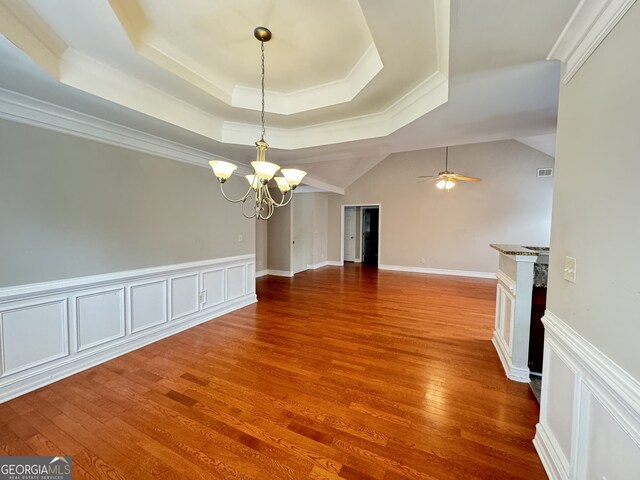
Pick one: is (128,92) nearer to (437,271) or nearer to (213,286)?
(213,286)

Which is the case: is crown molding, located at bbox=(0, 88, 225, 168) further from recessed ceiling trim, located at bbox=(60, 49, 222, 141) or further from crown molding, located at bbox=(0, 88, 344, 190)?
recessed ceiling trim, located at bbox=(60, 49, 222, 141)

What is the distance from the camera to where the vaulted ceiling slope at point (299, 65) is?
1.43 meters

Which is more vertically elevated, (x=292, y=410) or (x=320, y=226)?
(x=320, y=226)

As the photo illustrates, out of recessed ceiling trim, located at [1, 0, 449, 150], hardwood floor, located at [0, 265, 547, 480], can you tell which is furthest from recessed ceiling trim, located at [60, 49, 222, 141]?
hardwood floor, located at [0, 265, 547, 480]

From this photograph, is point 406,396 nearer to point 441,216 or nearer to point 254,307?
point 254,307

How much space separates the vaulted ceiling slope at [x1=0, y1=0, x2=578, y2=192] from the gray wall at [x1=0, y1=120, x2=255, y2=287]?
16.2 inches

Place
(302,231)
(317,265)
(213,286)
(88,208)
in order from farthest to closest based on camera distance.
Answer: (317,265), (302,231), (213,286), (88,208)

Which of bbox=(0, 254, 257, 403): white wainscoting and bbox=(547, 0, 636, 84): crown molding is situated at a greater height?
bbox=(547, 0, 636, 84): crown molding

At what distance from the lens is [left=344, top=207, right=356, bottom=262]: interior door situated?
9250 mm

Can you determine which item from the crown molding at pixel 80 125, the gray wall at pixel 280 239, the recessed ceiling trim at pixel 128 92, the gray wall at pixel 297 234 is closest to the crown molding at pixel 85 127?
the crown molding at pixel 80 125

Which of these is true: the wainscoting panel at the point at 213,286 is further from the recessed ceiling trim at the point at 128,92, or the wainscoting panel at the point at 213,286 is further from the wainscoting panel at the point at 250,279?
the recessed ceiling trim at the point at 128,92

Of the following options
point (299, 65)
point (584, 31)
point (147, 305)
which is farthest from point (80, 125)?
point (584, 31)

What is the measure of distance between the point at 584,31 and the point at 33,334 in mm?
4187

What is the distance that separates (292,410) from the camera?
1.90 meters
